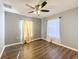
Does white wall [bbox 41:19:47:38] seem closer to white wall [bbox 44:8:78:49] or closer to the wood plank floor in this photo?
white wall [bbox 44:8:78:49]

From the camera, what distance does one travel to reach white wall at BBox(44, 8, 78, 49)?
137 inches

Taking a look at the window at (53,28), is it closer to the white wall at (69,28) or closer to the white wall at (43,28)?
the white wall at (69,28)

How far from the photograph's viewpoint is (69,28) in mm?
3803

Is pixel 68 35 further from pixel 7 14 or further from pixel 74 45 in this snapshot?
pixel 7 14

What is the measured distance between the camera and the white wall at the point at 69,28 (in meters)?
3.47

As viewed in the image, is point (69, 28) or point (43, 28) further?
point (43, 28)

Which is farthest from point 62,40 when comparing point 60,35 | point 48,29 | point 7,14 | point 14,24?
point 7,14

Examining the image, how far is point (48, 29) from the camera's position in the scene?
227 inches

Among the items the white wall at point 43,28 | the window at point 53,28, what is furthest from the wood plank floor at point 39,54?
the white wall at point 43,28

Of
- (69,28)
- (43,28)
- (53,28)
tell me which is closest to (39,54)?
(69,28)

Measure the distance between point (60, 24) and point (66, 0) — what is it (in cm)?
207

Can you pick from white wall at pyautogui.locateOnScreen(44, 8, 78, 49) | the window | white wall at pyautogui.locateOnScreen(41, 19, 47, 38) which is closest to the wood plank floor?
white wall at pyautogui.locateOnScreen(44, 8, 78, 49)

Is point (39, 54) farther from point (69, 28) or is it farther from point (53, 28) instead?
point (53, 28)

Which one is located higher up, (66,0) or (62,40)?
(66,0)
